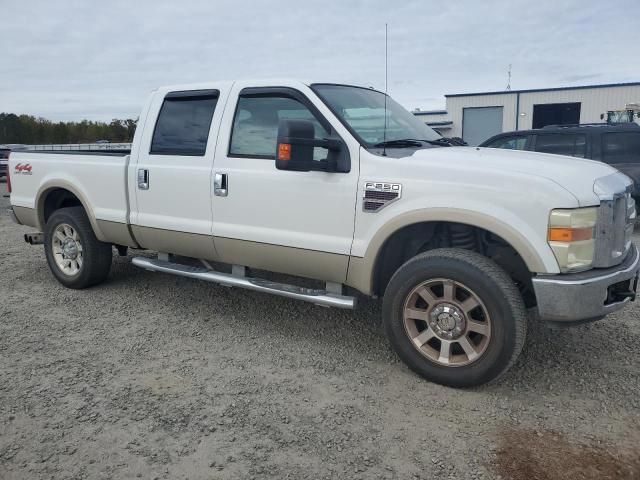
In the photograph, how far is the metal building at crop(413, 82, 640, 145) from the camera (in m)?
26.6

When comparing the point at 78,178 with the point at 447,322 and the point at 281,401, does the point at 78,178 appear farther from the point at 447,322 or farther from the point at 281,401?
the point at 447,322

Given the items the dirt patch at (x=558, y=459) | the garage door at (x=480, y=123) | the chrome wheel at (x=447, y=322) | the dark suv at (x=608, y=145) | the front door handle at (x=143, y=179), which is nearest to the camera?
the dirt patch at (x=558, y=459)

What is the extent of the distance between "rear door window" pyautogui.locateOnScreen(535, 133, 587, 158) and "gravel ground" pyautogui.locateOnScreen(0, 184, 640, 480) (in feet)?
14.4

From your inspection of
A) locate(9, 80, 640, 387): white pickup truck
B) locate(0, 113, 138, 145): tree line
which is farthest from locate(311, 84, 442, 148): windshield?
locate(0, 113, 138, 145): tree line

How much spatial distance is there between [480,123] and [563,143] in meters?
21.4

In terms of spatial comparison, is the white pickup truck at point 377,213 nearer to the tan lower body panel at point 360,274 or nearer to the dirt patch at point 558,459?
the tan lower body panel at point 360,274

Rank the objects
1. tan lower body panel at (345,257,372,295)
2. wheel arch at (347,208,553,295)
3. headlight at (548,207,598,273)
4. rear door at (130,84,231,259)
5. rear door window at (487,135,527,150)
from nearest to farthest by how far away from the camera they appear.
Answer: headlight at (548,207,598,273), wheel arch at (347,208,553,295), tan lower body panel at (345,257,372,295), rear door at (130,84,231,259), rear door window at (487,135,527,150)

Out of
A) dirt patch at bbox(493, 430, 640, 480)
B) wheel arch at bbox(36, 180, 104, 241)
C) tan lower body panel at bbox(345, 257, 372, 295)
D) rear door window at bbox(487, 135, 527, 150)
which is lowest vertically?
dirt patch at bbox(493, 430, 640, 480)

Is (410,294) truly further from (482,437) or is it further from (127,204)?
(127,204)

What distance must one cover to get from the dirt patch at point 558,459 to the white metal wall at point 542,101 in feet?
88.4

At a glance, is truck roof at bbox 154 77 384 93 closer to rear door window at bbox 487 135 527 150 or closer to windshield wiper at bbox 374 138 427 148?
windshield wiper at bbox 374 138 427 148

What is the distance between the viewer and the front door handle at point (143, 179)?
4.98 meters

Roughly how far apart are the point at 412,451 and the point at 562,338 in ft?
7.05

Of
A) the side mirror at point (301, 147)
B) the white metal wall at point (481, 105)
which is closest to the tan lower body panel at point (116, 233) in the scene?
the side mirror at point (301, 147)
